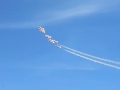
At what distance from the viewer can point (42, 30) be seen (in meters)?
86.1

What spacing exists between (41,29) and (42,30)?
162 cm

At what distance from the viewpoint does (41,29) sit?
87562 millimetres
